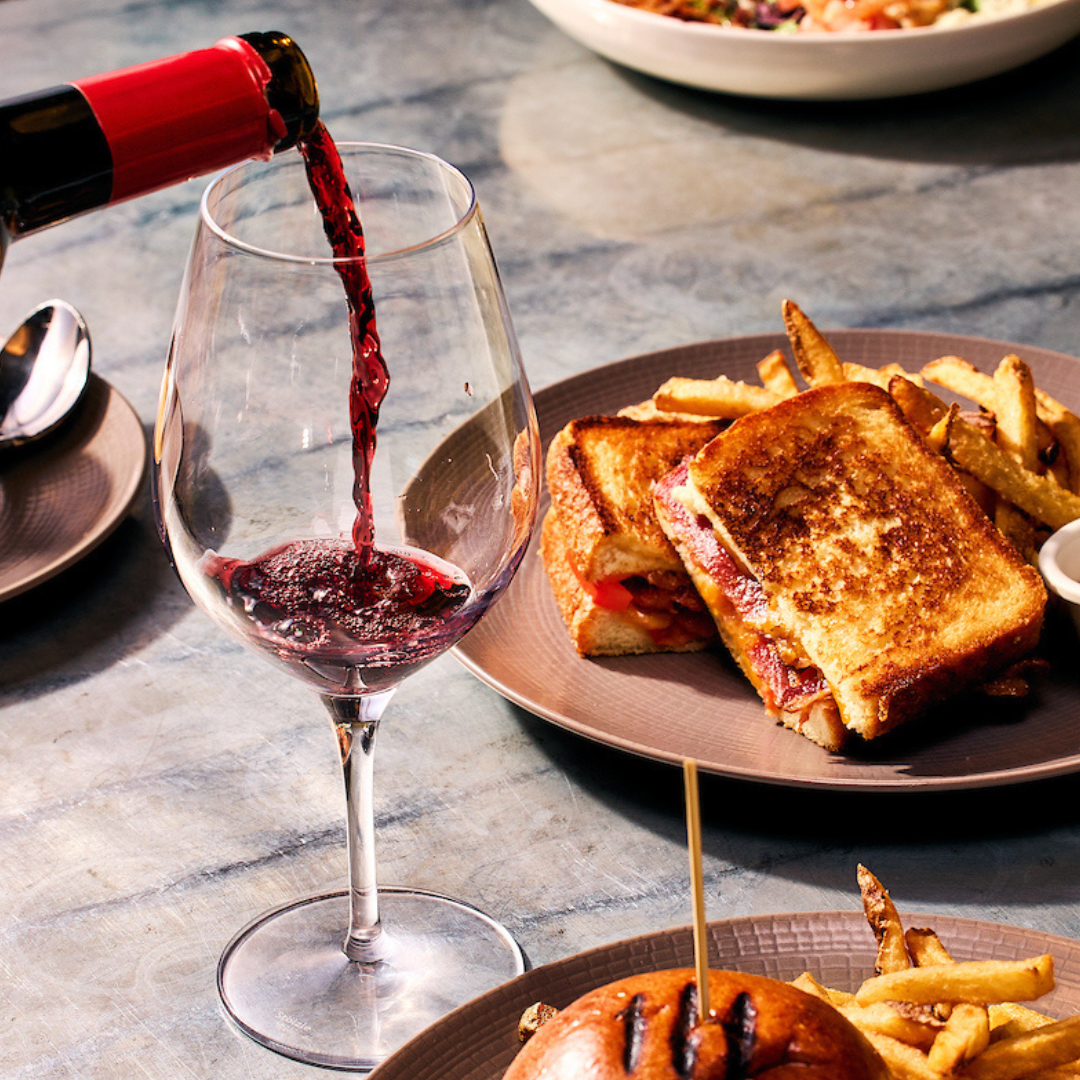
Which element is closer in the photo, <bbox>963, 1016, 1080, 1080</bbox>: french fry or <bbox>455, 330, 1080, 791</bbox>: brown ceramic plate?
<bbox>963, 1016, 1080, 1080</bbox>: french fry

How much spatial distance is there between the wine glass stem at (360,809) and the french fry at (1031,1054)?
52cm

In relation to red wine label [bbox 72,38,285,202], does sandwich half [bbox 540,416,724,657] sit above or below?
below

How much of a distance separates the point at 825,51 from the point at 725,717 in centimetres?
164

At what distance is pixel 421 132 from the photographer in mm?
2977

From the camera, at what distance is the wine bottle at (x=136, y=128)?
948mm

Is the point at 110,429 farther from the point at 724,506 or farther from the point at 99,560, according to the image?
the point at 724,506

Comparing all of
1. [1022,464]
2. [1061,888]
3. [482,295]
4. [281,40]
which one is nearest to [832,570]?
[1022,464]

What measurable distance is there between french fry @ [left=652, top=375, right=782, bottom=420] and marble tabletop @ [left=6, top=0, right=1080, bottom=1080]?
42 cm

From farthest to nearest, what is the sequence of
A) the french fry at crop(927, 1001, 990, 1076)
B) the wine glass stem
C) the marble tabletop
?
the marble tabletop, the wine glass stem, the french fry at crop(927, 1001, 990, 1076)

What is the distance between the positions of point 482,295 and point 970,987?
1.95 ft

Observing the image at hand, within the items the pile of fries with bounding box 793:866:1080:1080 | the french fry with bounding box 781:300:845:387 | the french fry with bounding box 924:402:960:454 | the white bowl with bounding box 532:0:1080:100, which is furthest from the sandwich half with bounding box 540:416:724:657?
the white bowl with bounding box 532:0:1080:100

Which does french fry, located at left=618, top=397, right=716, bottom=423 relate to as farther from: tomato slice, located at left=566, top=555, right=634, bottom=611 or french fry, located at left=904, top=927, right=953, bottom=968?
french fry, located at left=904, top=927, right=953, bottom=968

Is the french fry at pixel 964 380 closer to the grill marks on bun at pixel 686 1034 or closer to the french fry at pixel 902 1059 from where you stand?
the french fry at pixel 902 1059

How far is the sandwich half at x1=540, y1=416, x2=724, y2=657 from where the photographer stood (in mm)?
1586
